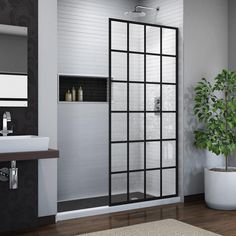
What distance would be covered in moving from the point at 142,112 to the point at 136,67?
1.82ft

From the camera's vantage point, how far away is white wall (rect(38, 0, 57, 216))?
3818 mm

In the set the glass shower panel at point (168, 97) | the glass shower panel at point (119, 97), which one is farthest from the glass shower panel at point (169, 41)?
the glass shower panel at point (119, 97)

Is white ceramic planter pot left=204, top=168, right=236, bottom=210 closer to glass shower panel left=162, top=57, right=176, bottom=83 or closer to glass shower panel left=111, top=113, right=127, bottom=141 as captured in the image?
glass shower panel left=111, top=113, right=127, bottom=141

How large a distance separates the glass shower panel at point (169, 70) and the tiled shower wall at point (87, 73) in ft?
0.59

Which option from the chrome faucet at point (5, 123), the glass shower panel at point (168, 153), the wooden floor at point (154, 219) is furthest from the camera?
the glass shower panel at point (168, 153)

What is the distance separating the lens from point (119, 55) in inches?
174

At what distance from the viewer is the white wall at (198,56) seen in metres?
→ 4.82

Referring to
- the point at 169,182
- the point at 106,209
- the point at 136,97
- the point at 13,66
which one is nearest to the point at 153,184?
the point at 169,182

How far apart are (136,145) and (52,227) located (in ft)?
4.64

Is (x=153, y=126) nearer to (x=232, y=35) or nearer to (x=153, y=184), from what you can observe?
(x=153, y=184)

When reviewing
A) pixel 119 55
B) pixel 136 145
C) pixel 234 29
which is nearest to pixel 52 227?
pixel 136 145

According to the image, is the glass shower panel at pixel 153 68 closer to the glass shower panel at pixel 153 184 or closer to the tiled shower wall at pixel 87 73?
the tiled shower wall at pixel 87 73

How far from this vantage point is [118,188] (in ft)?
14.6

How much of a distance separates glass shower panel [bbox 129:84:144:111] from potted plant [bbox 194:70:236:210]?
26.6 inches
